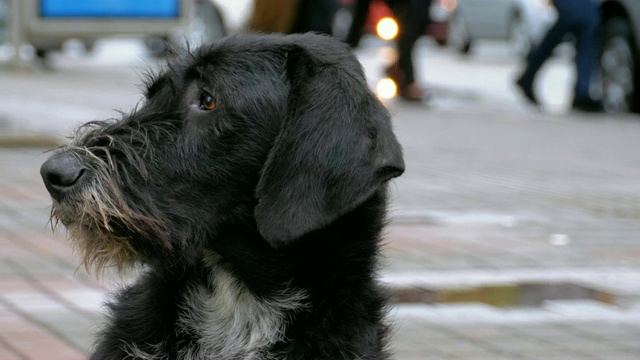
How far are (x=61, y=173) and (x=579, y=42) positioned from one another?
13.4 m

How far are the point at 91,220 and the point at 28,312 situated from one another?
7.60 ft

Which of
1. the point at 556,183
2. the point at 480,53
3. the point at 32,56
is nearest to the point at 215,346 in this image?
the point at 556,183

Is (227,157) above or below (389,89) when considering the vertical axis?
above

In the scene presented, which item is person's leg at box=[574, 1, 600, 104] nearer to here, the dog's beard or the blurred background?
the blurred background

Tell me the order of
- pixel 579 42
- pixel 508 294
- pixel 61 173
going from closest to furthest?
pixel 61 173
pixel 508 294
pixel 579 42

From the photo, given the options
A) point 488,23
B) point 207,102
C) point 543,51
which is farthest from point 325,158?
point 488,23

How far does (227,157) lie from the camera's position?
3.72 m

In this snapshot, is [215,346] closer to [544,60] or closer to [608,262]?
[608,262]

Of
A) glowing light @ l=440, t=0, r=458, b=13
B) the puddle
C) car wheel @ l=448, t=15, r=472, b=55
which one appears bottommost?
car wheel @ l=448, t=15, r=472, b=55

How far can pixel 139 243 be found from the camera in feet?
11.9

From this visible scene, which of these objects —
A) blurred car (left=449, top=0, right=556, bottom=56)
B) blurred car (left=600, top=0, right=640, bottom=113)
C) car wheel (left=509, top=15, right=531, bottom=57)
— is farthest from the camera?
blurred car (left=449, top=0, right=556, bottom=56)

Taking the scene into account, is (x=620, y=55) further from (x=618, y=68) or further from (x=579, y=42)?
(x=579, y=42)

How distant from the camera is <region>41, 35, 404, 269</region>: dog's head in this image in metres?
3.53

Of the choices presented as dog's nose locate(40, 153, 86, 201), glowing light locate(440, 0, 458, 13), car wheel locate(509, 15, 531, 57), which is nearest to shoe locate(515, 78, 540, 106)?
car wheel locate(509, 15, 531, 57)
